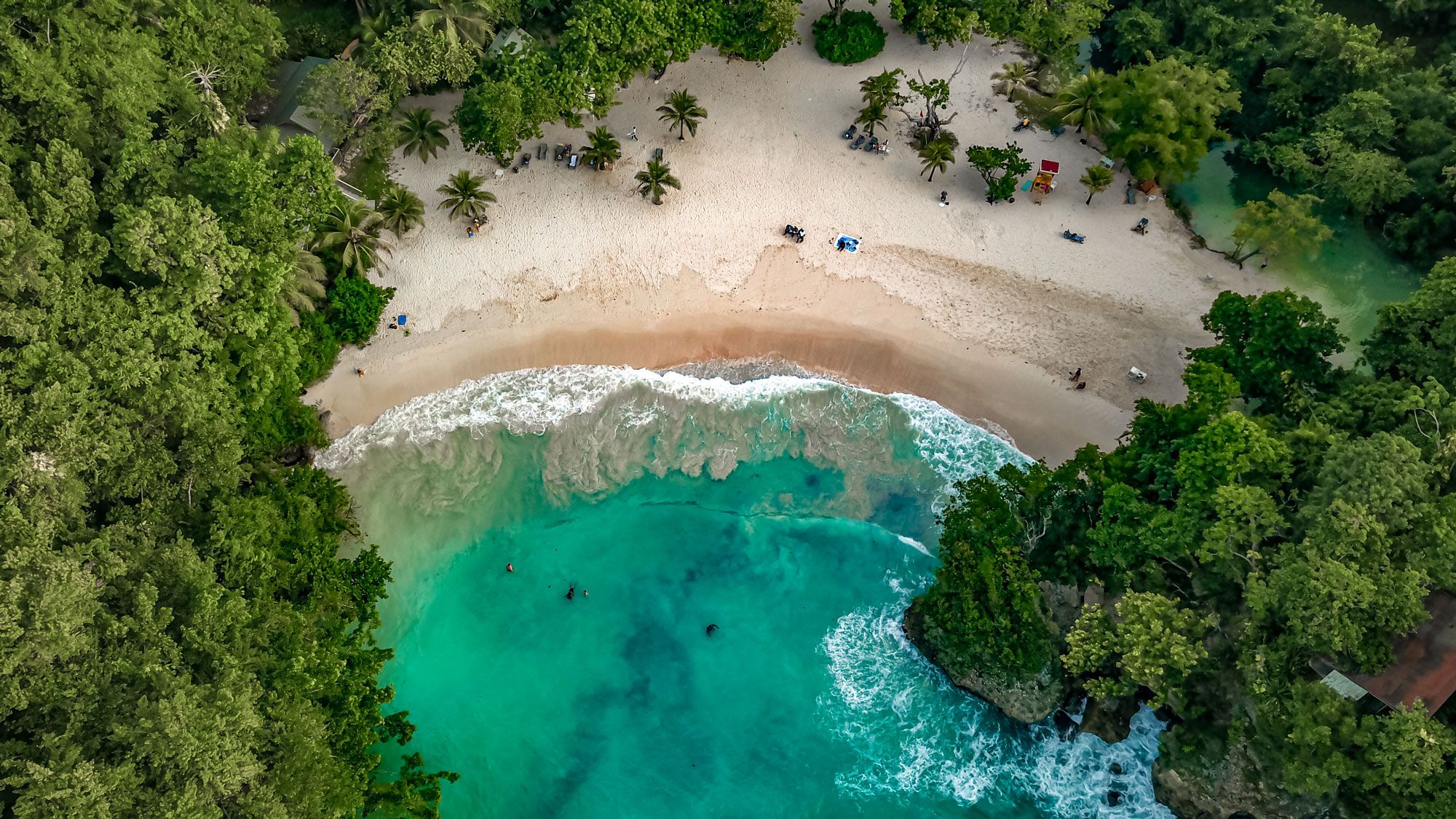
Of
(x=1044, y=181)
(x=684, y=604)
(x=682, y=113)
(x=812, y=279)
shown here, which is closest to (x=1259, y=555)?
(x=684, y=604)

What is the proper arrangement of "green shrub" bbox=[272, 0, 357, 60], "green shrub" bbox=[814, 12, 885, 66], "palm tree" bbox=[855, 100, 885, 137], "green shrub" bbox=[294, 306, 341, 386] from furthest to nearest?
"green shrub" bbox=[814, 12, 885, 66]
"green shrub" bbox=[272, 0, 357, 60]
"palm tree" bbox=[855, 100, 885, 137]
"green shrub" bbox=[294, 306, 341, 386]

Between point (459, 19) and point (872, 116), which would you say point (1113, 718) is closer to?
point (872, 116)

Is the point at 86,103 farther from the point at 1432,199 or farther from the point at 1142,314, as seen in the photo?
the point at 1432,199

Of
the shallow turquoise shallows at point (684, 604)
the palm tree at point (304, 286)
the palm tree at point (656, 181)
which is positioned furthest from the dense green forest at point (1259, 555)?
the palm tree at point (304, 286)

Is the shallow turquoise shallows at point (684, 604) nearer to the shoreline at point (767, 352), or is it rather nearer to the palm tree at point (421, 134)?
the shoreline at point (767, 352)

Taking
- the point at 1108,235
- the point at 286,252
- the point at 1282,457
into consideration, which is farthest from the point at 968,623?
the point at 286,252

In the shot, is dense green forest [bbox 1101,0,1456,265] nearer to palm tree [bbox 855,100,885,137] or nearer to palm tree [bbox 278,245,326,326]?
A: palm tree [bbox 855,100,885,137]

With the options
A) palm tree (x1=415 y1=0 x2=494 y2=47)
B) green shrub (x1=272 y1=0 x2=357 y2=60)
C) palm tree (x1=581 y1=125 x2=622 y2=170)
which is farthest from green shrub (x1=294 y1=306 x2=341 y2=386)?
green shrub (x1=272 y1=0 x2=357 y2=60)
